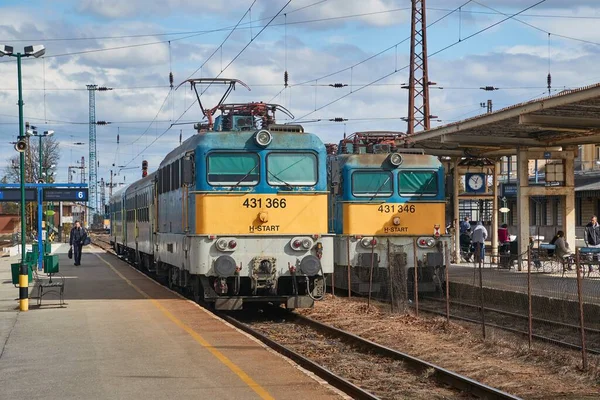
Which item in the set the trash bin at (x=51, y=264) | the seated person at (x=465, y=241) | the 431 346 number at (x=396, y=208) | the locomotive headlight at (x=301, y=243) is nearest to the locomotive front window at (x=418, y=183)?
the 431 346 number at (x=396, y=208)

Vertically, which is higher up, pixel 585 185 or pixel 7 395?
pixel 585 185

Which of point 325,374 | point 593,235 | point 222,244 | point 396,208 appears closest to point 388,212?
point 396,208

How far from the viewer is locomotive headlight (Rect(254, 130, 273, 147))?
→ 17.3 m

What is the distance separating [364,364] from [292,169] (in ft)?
18.3

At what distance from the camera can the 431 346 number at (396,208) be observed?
888 inches

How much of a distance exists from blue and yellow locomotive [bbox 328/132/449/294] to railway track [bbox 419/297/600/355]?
1.33 meters

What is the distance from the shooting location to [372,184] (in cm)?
2267

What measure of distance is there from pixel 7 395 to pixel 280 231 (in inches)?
312

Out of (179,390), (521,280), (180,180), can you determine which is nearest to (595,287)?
(521,280)

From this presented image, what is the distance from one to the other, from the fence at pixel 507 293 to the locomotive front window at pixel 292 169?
2.53 m

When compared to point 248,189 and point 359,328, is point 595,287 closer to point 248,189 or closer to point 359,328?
point 359,328

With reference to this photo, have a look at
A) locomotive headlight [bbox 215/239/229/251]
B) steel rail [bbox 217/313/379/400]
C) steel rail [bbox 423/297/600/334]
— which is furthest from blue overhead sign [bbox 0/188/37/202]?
steel rail [bbox 217/313/379/400]

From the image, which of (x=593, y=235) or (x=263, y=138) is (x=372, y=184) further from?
(x=593, y=235)

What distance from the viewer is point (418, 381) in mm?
11414
